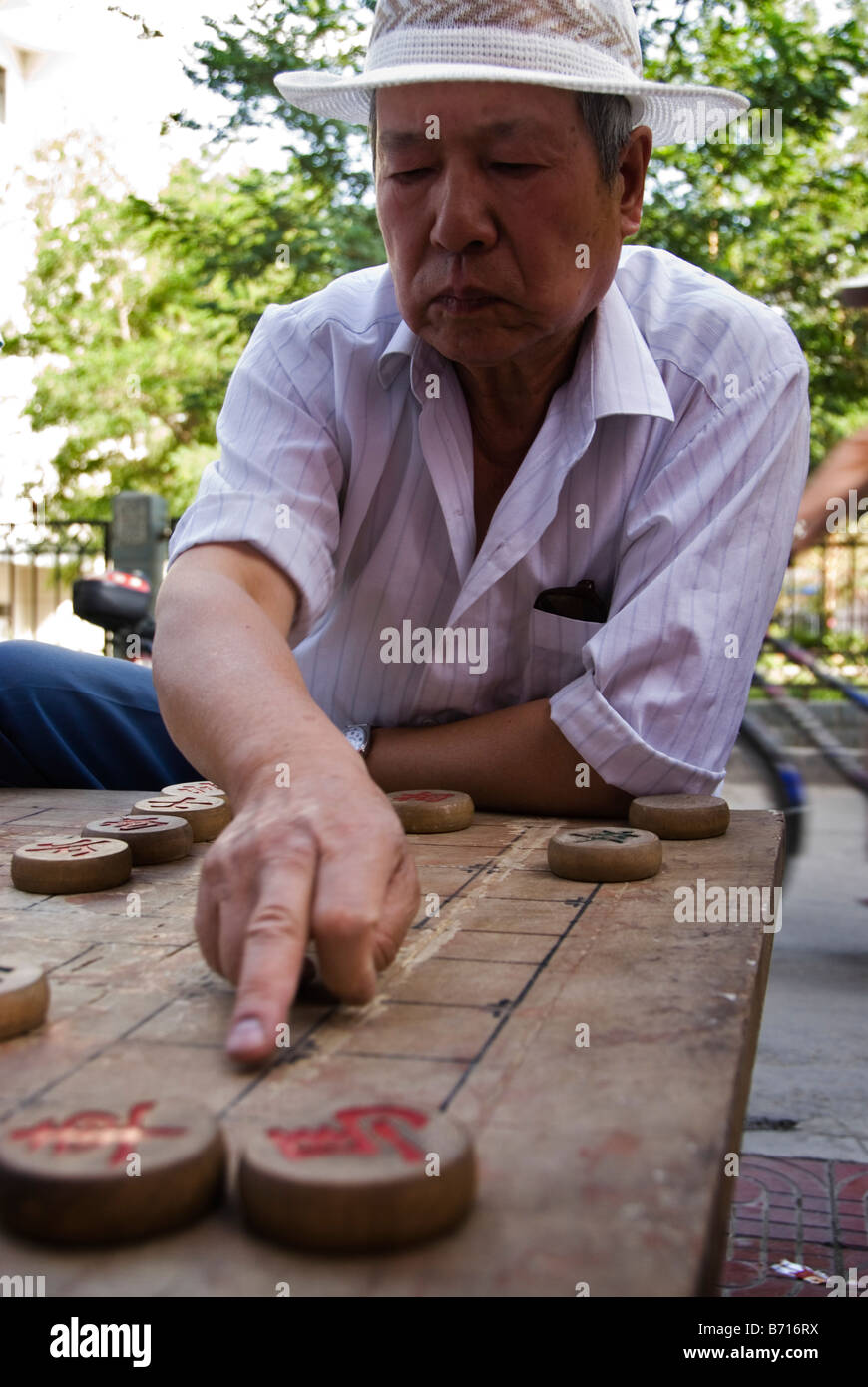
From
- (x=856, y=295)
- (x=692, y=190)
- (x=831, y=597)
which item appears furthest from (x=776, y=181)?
(x=856, y=295)

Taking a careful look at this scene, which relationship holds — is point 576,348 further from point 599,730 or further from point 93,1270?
point 93,1270

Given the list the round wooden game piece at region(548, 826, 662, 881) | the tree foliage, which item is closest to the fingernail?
the round wooden game piece at region(548, 826, 662, 881)

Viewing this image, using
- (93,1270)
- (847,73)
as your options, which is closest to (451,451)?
(93,1270)

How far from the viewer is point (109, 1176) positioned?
2.61 feet

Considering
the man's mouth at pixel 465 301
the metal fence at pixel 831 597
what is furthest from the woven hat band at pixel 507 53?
the metal fence at pixel 831 597

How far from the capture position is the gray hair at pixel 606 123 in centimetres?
189

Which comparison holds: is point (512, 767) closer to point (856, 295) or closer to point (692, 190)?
point (856, 295)

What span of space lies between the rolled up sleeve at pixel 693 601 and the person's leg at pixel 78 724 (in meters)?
1.08

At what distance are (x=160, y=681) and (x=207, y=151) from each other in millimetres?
7169

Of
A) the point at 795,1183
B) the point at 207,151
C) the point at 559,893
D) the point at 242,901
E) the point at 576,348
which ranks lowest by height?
the point at 795,1183

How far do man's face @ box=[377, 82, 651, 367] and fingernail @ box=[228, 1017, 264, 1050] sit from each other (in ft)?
4.04

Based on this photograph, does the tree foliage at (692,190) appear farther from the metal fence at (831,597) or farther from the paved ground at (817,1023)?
the paved ground at (817,1023)

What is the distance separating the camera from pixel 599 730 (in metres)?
2.04

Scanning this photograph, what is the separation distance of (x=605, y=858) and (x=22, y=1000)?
77 cm
